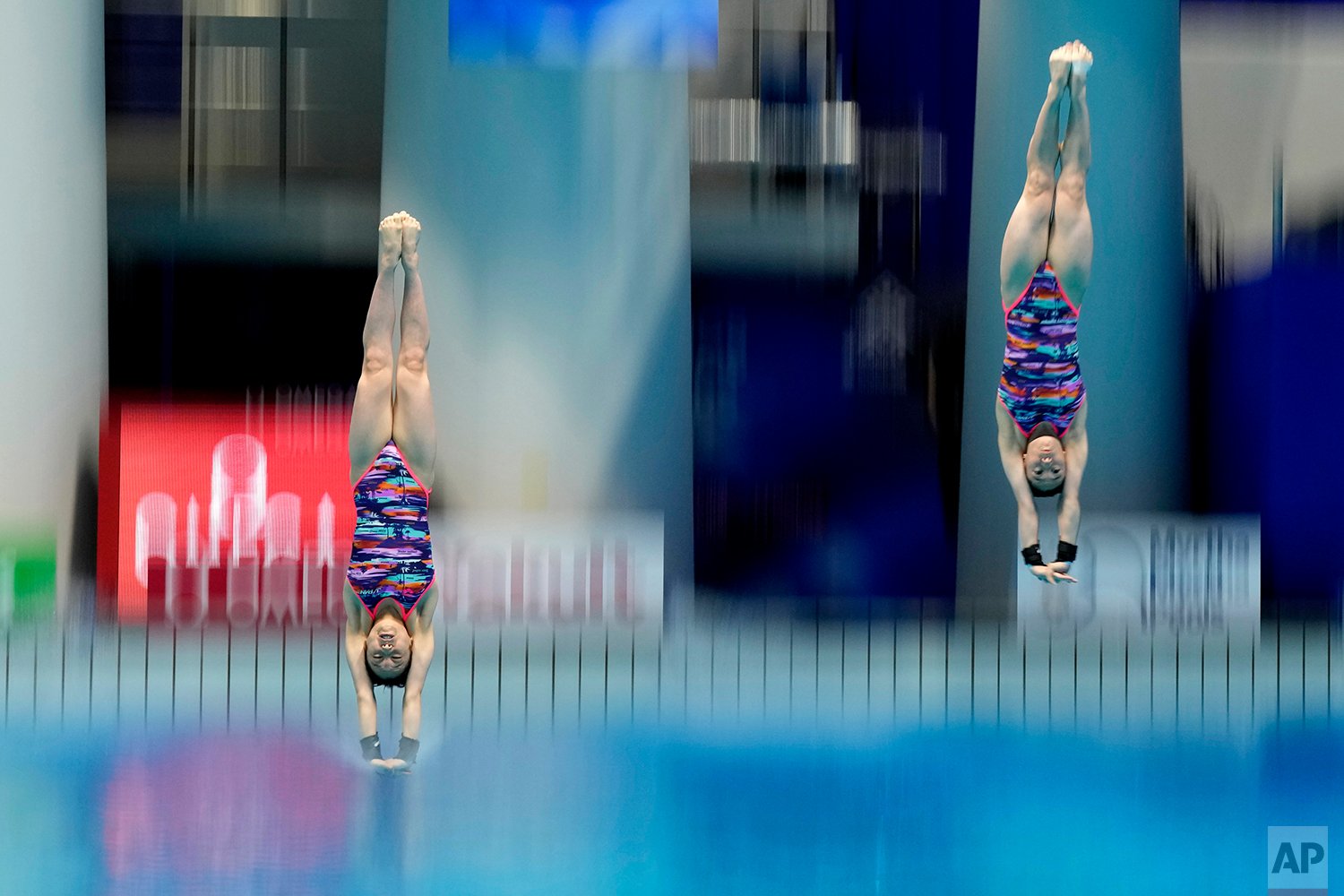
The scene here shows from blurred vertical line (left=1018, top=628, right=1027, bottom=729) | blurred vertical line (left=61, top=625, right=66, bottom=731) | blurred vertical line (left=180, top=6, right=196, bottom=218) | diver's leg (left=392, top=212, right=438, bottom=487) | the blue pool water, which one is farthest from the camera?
blurred vertical line (left=180, top=6, right=196, bottom=218)

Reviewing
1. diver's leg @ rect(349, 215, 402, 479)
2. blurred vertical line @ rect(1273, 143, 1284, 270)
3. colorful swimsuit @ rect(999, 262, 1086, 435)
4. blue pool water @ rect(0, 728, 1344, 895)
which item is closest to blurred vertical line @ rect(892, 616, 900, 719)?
blue pool water @ rect(0, 728, 1344, 895)

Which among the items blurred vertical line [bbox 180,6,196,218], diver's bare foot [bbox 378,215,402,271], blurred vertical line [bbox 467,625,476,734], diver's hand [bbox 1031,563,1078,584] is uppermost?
blurred vertical line [bbox 180,6,196,218]

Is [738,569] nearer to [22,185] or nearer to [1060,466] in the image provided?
[1060,466]

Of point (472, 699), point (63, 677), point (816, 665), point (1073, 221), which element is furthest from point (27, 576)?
point (1073, 221)

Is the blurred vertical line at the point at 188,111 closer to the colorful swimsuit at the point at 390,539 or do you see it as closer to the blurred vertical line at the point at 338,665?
the blurred vertical line at the point at 338,665

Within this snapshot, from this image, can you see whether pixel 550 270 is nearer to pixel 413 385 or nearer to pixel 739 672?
pixel 739 672

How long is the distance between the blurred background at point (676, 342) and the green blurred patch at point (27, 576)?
24 mm

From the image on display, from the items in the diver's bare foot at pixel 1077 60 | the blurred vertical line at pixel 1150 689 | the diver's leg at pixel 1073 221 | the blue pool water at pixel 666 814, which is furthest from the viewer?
the blurred vertical line at pixel 1150 689

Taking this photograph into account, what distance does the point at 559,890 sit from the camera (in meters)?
4.97

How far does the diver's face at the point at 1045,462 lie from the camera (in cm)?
546

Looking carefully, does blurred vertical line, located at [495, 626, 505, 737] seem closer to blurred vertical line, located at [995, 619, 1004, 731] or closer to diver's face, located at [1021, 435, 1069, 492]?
Result: blurred vertical line, located at [995, 619, 1004, 731]

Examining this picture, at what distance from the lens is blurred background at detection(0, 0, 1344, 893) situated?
8.18 m

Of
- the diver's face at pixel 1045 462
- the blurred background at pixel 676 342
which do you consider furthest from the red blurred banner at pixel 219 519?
the diver's face at pixel 1045 462

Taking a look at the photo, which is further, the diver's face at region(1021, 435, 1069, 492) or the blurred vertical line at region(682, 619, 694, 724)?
the blurred vertical line at region(682, 619, 694, 724)
